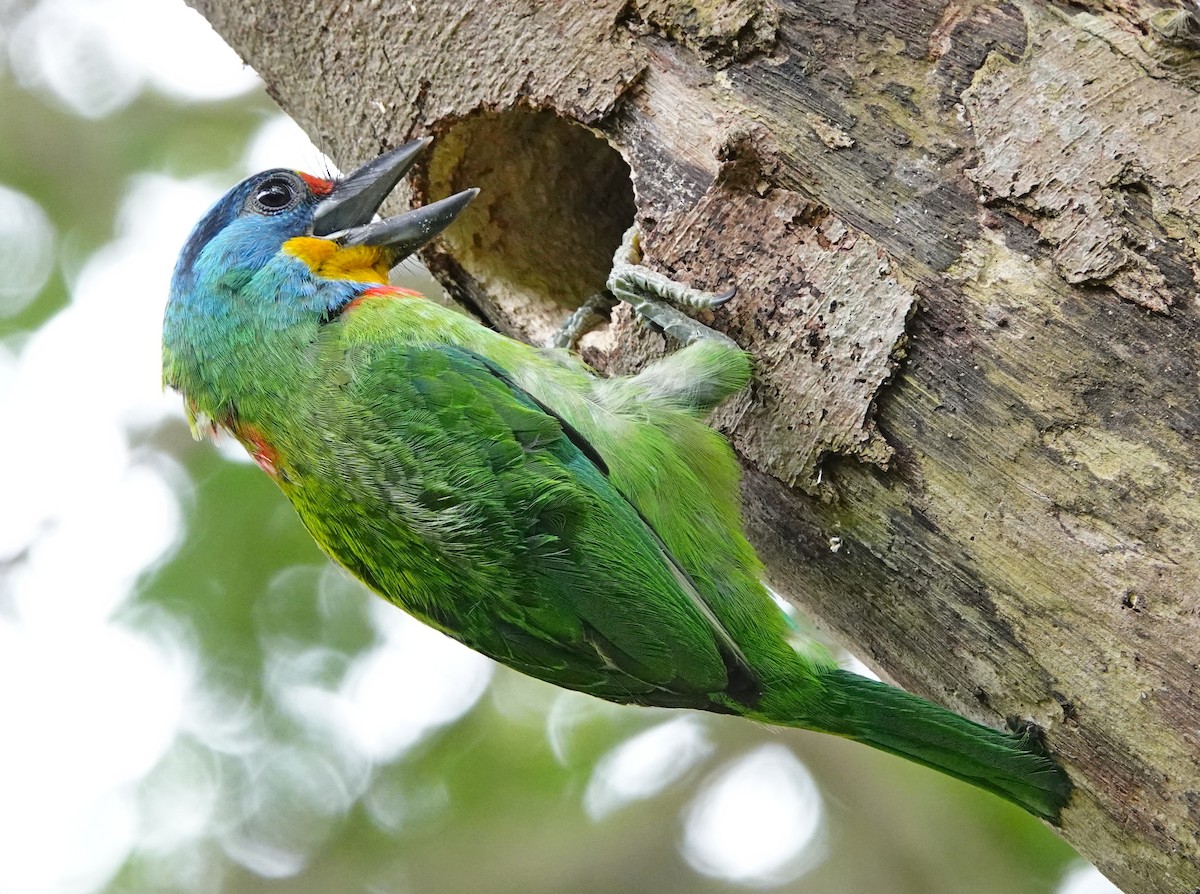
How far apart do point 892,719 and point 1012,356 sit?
833 millimetres

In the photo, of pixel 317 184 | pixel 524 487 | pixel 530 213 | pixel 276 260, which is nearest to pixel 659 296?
pixel 524 487

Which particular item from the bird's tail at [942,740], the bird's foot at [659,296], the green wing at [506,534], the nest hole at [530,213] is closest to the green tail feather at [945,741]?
the bird's tail at [942,740]

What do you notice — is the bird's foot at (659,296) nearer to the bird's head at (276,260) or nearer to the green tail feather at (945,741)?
the bird's head at (276,260)

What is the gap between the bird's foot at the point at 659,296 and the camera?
253cm

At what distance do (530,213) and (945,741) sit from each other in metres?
2.14

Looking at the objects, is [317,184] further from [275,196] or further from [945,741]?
[945,741]

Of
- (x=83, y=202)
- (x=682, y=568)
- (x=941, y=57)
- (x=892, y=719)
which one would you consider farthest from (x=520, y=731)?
(x=941, y=57)

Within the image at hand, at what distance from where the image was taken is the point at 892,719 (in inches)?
92.0

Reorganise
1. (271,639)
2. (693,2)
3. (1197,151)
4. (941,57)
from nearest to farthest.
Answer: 1. (1197,151)
2. (941,57)
3. (693,2)
4. (271,639)

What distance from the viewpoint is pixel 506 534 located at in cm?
259

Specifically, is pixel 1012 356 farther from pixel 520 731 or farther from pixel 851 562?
pixel 520 731

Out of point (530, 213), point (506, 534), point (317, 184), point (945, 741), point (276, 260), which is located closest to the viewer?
point (945, 741)

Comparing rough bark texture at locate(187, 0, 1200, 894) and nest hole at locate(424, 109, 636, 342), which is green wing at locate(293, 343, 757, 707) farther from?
nest hole at locate(424, 109, 636, 342)

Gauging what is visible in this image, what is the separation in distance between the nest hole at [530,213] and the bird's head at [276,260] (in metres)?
0.24
